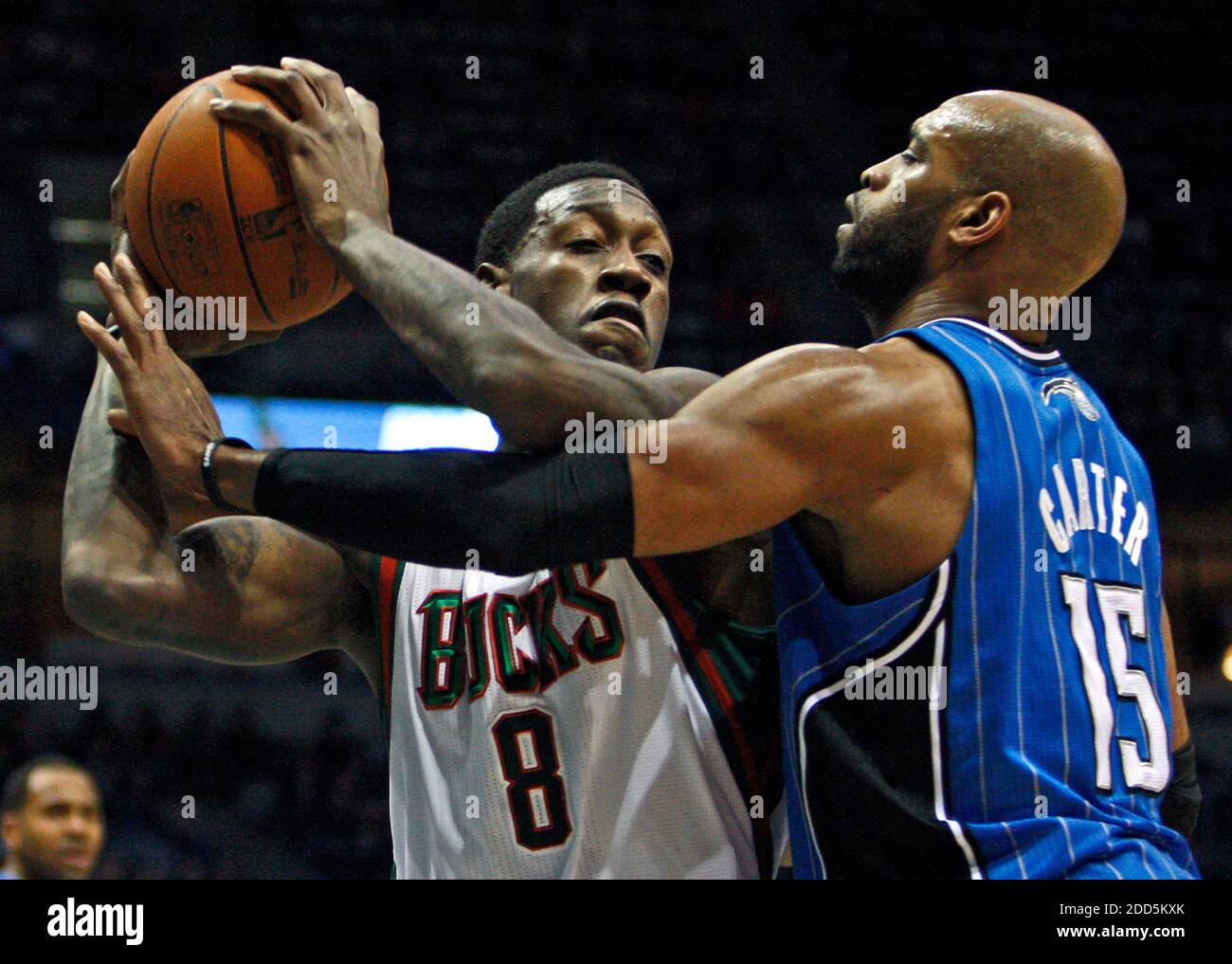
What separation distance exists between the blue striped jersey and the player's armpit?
18 cm

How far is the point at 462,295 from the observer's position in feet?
7.70

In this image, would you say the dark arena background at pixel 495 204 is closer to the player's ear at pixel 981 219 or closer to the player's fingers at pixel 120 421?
the player's fingers at pixel 120 421

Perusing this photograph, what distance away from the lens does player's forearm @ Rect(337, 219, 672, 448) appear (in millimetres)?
2248

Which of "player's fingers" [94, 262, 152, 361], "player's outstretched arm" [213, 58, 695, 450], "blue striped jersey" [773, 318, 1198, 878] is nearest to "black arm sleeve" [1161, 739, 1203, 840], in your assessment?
"blue striped jersey" [773, 318, 1198, 878]

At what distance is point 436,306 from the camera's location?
235 cm

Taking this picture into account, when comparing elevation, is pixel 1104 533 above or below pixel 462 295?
below

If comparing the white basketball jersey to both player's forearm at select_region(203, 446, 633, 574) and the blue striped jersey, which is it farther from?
player's forearm at select_region(203, 446, 633, 574)

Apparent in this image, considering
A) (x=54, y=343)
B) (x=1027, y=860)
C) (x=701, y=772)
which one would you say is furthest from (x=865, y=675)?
(x=54, y=343)

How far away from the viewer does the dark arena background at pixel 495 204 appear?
32.8 feet

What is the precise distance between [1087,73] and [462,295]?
1073 cm

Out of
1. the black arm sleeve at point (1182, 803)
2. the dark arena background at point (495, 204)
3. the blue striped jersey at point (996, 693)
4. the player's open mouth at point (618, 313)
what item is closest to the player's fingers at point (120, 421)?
the player's open mouth at point (618, 313)

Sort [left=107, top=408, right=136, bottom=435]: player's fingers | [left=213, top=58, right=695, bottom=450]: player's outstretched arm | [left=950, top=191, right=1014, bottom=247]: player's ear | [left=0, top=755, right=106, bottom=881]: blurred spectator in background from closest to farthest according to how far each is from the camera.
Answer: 1. [left=213, top=58, right=695, bottom=450]: player's outstretched arm
2. [left=950, top=191, right=1014, bottom=247]: player's ear
3. [left=107, top=408, right=136, bottom=435]: player's fingers
4. [left=0, top=755, right=106, bottom=881]: blurred spectator in background

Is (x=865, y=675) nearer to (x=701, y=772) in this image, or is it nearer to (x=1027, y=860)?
A: (x=1027, y=860)

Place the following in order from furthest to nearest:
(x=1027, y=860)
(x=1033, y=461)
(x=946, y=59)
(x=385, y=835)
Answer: (x=946, y=59)
(x=385, y=835)
(x=1033, y=461)
(x=1027, y=860)
